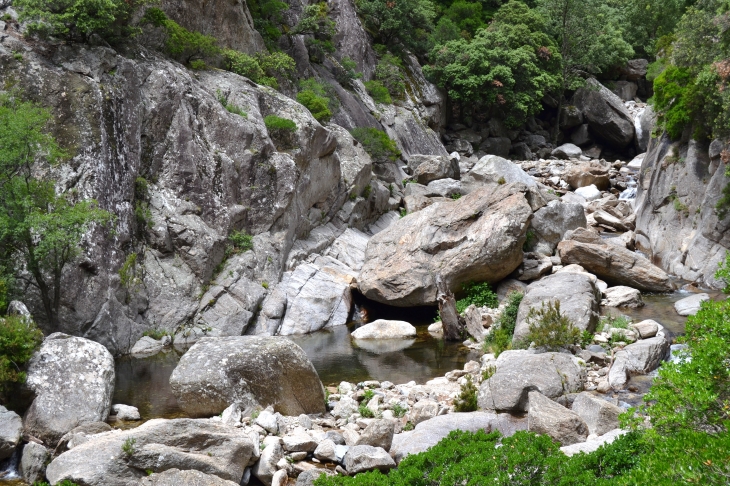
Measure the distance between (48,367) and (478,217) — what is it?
17676 millimetres

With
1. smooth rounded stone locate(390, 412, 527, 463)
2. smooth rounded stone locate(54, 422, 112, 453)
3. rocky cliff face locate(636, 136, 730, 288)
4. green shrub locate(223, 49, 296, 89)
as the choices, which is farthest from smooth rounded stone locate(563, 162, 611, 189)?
smooth rounded stone locate(54, 422, 112, 453)

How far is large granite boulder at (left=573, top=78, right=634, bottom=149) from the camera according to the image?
168 ft

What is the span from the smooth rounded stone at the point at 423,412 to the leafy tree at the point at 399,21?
42469mm

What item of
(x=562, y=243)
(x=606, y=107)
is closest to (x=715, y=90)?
(x=562, y=243)

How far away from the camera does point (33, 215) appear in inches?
706

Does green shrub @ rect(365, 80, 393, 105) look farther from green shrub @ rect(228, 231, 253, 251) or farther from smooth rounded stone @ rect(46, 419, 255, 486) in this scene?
smooth rounded stone @ rect(46, 419, 255, 486)

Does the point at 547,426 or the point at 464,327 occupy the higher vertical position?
the point at 547,426

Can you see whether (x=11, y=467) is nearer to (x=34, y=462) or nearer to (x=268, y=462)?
(x=34, y=462)

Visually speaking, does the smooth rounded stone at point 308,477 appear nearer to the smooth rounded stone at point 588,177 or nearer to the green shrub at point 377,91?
the smooth rounded stone at point 588,177

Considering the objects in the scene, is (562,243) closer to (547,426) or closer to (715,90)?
(715,90)

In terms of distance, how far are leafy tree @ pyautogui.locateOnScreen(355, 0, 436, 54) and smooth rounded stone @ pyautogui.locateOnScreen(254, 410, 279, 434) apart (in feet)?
143

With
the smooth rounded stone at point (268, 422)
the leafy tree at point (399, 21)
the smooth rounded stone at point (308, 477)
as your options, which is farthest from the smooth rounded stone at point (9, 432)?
the leafy tree at point (399, 21)

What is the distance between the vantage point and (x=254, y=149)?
93.0ft

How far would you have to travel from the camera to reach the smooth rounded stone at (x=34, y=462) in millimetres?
11508
